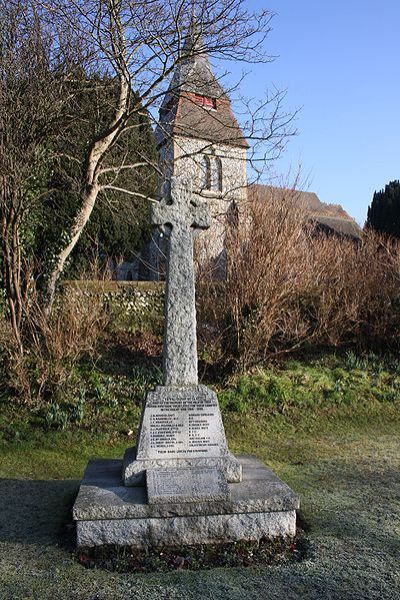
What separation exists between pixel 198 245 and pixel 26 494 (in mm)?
6551

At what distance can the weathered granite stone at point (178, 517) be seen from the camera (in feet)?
14.6

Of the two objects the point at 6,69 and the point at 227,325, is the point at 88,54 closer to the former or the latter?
the point at 6,69

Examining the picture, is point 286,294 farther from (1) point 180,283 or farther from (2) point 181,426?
(2) point 181,426

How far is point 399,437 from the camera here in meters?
9.30

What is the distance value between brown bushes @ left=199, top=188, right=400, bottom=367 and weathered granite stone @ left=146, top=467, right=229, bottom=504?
5564 mm

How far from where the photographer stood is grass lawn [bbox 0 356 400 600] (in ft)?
12.7

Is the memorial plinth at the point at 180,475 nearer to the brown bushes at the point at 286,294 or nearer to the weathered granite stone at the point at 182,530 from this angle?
the weathered granite stone at the point at 182,530

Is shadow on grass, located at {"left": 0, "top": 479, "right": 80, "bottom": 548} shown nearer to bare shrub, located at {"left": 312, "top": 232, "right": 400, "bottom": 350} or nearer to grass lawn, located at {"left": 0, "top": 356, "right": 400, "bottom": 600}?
grass lawn, located at {"left": 0, "top": 356, "right": 400, "bottom": 600}

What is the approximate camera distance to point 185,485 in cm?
468

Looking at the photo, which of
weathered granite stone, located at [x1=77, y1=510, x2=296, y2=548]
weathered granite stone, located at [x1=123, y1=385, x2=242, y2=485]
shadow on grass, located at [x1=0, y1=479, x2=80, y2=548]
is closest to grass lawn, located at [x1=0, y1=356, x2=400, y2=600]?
shadow on grass, located at [x1=0, y1=479, x2=80, y2=548]

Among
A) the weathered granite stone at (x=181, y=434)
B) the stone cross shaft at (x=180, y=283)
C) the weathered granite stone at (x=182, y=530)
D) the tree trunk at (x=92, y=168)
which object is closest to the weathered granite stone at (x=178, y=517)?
the weathered granite stone at (x=182, y=530)

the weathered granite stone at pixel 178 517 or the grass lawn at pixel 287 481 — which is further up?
the weathered granite stone at pixel 178 517

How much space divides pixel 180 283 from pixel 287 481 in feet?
9.88

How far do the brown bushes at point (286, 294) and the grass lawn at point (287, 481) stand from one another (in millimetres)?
811
